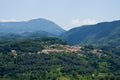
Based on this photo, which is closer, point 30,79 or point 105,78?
point 105,78

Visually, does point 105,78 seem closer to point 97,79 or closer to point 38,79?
point 97,79

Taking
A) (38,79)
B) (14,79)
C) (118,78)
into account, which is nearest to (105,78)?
(118,78)

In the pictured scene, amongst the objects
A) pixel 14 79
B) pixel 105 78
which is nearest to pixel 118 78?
pixel 105 78

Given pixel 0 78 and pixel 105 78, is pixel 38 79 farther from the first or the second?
pixel 105 78

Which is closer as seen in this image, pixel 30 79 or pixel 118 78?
pixel 118 78

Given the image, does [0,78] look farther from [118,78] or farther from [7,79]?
[118,78]

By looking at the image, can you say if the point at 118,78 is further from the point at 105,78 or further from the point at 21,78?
the point at 21,78

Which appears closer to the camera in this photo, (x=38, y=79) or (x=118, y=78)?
(x=118, y=78)
